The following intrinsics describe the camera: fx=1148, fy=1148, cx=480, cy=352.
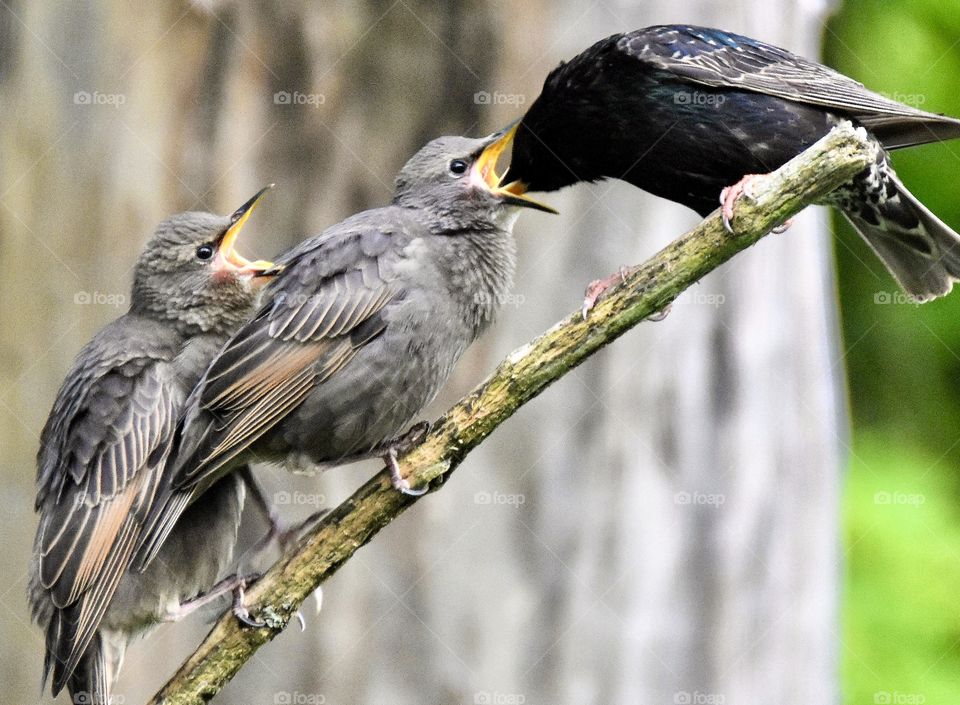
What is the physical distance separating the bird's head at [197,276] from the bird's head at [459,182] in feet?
2.03

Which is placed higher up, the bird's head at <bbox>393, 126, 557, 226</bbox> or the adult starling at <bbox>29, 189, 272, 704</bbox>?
the bird's head at <bbox>393, 126, 557, 226</bbox>

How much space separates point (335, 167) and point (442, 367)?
4.30 feet

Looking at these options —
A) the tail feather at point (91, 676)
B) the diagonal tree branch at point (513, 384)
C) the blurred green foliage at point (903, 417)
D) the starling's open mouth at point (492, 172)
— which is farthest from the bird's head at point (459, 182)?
the blurred green foliage at point (903, 417)

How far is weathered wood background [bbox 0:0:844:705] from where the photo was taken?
481 centimetres

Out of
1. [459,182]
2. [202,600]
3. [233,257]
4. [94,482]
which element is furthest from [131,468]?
[459,182]

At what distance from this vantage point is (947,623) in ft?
21.3

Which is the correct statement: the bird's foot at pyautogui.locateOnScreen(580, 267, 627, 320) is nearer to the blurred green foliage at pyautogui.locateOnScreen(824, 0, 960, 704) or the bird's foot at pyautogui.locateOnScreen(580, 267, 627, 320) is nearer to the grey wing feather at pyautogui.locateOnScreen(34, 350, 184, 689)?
the grey wing feather at pyautogui.locateOnScreen(34, 350, 184, 689)

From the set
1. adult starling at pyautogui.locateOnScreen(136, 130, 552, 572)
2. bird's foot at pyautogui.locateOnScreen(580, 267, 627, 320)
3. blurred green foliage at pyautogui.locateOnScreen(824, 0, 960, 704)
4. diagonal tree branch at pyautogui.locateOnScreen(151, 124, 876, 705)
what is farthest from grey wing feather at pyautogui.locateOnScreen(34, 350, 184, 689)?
blurred green foliage at pyautogui.locateOnScreen(824, 0, 960, 704)

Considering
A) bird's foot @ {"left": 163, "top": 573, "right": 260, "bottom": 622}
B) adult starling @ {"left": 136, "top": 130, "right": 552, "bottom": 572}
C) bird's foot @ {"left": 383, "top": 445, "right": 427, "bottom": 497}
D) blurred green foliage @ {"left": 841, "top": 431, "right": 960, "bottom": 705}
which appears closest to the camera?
bird's foot @ {"left": 383, "top": 445, "right": 427, "bottom": 497}

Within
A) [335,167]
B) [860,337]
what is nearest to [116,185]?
[335,167]

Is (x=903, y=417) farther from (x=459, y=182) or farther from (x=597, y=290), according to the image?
(x=597, y=290)

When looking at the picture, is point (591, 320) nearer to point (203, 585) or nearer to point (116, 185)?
point (203, 585)

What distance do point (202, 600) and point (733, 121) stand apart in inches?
107

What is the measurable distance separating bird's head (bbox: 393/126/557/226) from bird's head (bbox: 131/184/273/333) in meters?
0.62
